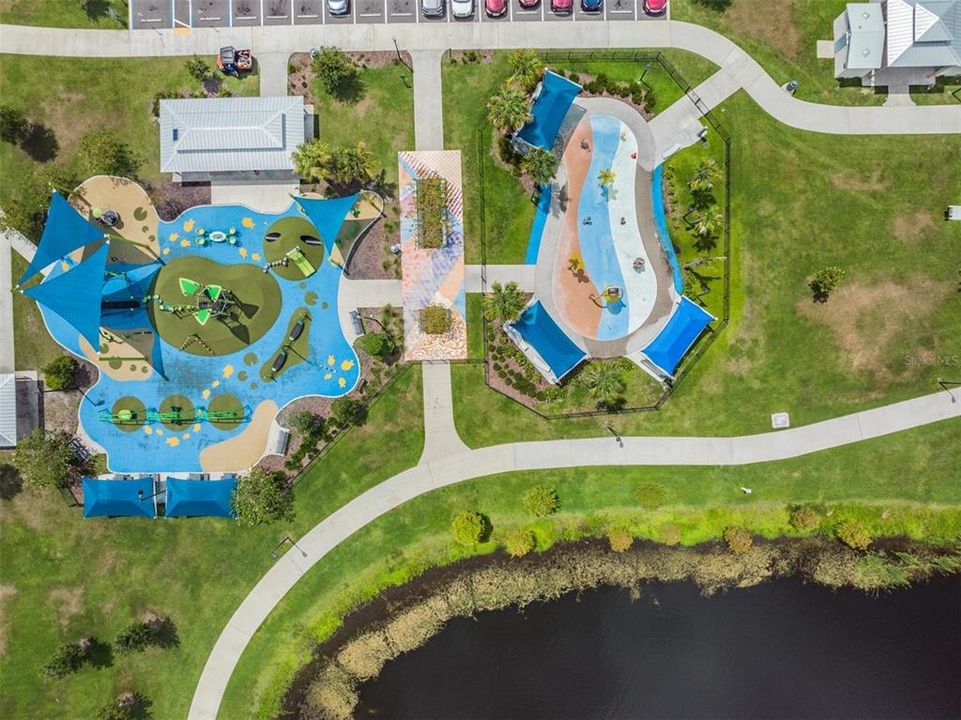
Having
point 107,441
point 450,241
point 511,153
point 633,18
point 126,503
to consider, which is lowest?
point 126,503

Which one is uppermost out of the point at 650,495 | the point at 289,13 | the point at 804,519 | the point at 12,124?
the point at 289,13

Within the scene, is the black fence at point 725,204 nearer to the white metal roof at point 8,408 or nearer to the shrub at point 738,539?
the shrub at point 738,539

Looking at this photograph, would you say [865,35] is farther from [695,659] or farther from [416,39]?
[695,659]

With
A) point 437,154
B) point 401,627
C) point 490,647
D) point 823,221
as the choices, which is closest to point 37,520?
point 401,627

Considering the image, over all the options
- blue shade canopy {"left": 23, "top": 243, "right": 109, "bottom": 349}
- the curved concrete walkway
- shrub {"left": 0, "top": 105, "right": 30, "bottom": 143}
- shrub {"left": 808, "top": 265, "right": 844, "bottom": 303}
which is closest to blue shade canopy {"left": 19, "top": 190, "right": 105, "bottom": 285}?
blue shade canopy {"left": 23, "top": 243, "right": 109, "bottom": 349}

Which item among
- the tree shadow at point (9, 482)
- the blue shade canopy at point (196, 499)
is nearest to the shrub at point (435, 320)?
the blue shade canopy at point (196, 499)

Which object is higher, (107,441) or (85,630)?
(107,441)

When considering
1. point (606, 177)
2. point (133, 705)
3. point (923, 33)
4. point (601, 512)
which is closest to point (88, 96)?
point (606, 177)

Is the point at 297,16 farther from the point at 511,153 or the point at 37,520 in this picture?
the point at 37,520
